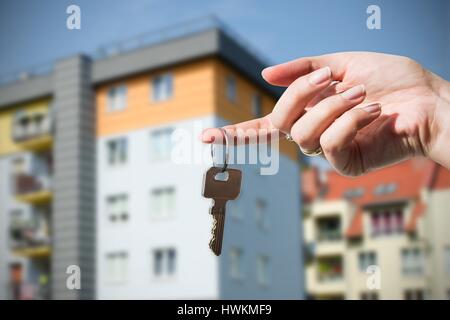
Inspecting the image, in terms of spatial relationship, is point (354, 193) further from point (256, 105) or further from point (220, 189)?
point (220, 189)

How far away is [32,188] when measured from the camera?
→ 1170cm

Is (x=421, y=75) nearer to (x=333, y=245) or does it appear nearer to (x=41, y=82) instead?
(x=41, y=82)

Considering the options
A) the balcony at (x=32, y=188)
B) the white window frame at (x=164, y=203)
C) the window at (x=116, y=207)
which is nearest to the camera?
the white window frame at (x=164, y=203)

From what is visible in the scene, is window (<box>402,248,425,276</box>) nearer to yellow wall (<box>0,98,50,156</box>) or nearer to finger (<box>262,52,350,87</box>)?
yellow wall (<box>0,98,50,156</box>)

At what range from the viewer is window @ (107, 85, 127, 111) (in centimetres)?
1145

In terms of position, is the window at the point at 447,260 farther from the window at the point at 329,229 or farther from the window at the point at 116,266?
the window at the point at 116,266

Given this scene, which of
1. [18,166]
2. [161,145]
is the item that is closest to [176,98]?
[161,145]

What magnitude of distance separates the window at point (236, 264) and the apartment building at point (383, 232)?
659cm

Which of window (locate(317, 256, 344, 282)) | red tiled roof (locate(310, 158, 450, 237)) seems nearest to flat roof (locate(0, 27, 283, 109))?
red tiled roof (locate(310, 158, 450, 237))

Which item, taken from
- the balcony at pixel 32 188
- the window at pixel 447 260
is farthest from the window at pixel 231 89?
the window at pixel 447 260

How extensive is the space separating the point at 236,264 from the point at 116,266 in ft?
6.69

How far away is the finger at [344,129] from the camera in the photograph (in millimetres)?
583

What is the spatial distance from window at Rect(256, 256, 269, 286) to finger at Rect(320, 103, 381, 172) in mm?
11419
